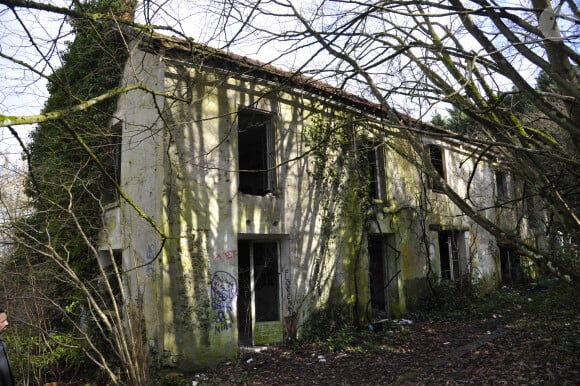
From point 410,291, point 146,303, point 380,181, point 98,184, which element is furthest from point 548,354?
point 98,184

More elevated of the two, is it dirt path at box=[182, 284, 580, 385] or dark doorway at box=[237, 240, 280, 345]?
dark doorway at box=[237, 240, 280, 345]

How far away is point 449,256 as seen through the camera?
48.0ft

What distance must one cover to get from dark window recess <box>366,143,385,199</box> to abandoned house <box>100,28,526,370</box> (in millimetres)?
30

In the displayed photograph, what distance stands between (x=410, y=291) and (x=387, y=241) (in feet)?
A: 5.30

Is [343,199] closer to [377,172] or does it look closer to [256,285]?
[377,172]

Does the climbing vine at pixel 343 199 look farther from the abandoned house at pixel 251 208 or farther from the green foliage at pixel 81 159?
the green foliage at pixel 81 159

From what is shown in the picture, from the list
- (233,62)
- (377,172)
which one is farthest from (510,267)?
(233,62)

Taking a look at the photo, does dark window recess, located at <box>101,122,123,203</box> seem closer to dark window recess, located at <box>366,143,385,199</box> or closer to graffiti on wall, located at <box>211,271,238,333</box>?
graffiti on wall, located at <box>211,271,238,333</box>

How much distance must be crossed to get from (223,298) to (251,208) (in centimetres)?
191

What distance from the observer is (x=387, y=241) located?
39.5ft

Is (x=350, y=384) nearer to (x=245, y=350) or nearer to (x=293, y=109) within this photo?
(x=245, y=350)

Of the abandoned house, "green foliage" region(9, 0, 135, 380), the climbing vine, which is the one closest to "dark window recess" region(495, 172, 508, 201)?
the abandoned house

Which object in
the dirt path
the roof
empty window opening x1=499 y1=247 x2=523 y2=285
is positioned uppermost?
the roof

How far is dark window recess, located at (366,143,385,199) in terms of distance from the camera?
12.1 metres
